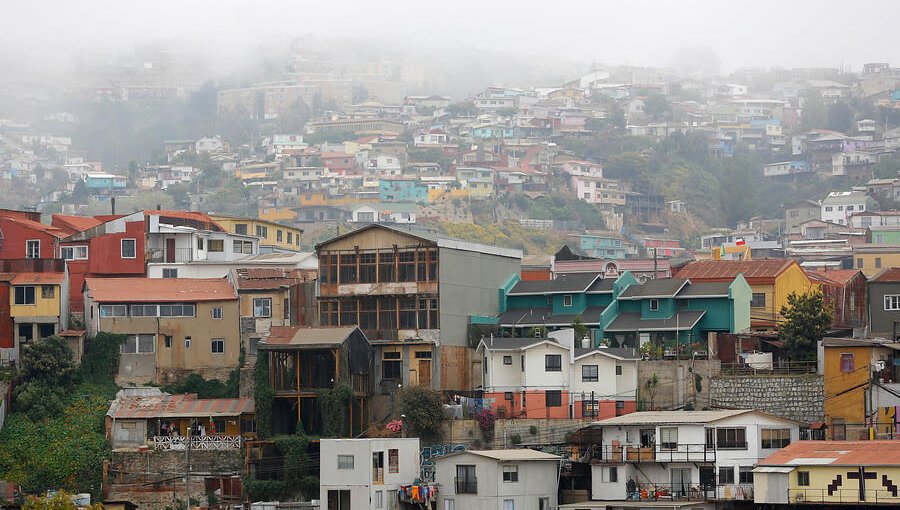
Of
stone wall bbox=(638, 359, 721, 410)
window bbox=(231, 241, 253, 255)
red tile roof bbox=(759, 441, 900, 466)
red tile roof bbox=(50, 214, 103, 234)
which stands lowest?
A: red tile roof bbox=(759, 441, 900, 466)

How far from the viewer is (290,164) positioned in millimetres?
165500

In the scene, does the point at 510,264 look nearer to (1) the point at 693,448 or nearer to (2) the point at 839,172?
(1) the point at 693,448

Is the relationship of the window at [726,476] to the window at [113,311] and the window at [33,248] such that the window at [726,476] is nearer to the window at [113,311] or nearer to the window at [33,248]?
the window at [113,311]

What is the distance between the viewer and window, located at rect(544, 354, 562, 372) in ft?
180

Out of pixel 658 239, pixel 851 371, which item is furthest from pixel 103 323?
pixel 658 239

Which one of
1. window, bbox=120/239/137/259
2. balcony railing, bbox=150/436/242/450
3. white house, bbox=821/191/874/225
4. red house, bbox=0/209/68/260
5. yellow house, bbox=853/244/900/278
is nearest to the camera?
balcony railing, bbox=150/436/242/450

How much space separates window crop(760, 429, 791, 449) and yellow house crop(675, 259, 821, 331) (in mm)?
10890

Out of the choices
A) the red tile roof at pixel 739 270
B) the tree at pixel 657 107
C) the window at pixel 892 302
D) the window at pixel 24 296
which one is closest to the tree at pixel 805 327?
the window at pixel 892 302

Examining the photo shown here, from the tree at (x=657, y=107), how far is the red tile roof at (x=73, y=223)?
124m

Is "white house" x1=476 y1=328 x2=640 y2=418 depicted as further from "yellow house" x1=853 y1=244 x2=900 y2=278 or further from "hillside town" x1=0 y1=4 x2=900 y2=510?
"yellow house" x1=853 y1=244 x2=900 y2=278

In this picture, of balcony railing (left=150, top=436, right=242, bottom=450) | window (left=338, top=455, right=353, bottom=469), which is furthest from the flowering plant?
balcony railing (left=150, top=436, right=242, bottom=450)

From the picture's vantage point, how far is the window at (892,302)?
59250mm

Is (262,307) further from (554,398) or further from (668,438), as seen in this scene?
(668,438)

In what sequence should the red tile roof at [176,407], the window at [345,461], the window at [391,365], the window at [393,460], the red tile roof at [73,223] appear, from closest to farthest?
1. the window at [345,461]
2. the window at [393,460]
3. the red tile roof at [176,407]
4. the window at [391,365]
5. the red tile roof at [73,223]
